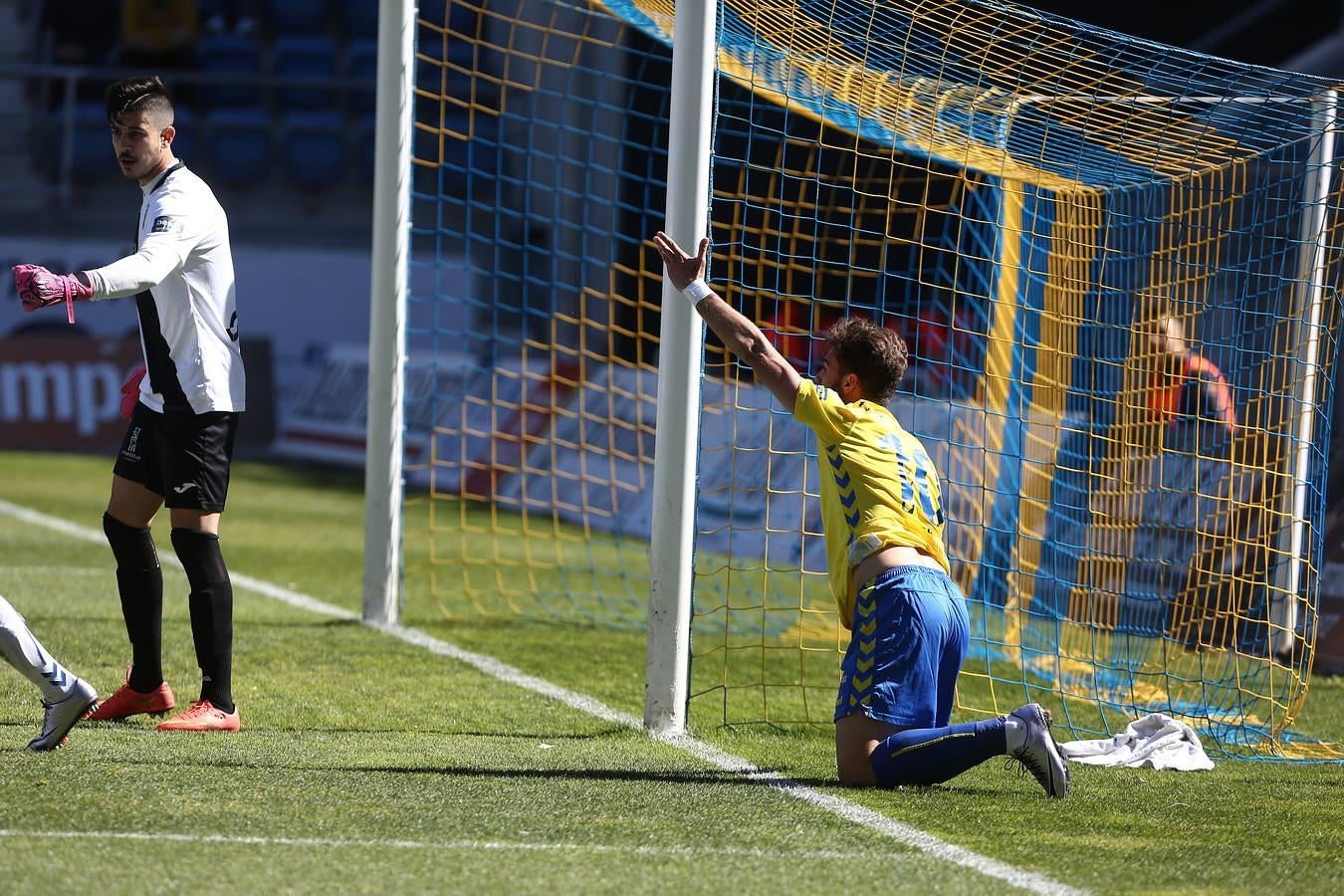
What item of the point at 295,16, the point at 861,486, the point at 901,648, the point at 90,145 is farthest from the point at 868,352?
the point at 295,16

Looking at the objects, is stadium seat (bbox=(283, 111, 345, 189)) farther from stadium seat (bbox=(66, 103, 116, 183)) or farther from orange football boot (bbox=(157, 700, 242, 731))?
orange football boot (bbox=(157, 700, 242, 731))

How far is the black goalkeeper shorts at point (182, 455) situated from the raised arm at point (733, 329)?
149 centimetres

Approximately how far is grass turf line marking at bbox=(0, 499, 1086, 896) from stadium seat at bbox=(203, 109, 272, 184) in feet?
37.2

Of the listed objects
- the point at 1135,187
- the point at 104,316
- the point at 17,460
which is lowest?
the point at 17,460

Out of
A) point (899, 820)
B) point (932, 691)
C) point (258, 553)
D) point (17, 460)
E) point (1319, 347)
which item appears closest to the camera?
point (899, 820)

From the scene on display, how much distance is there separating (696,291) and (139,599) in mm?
2107

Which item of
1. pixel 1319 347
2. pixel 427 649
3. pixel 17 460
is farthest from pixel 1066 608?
pixel 17 460

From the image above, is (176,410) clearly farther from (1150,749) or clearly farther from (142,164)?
(1150,749)

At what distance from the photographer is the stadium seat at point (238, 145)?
19891 millimetres

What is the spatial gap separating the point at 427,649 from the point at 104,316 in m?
10.8

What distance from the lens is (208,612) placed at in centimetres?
549

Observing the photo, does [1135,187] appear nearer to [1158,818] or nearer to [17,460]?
[1158,818]

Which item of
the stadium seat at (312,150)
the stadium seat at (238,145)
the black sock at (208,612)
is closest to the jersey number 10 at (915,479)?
the black sock at (208,612)

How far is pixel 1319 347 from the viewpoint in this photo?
724 cm
